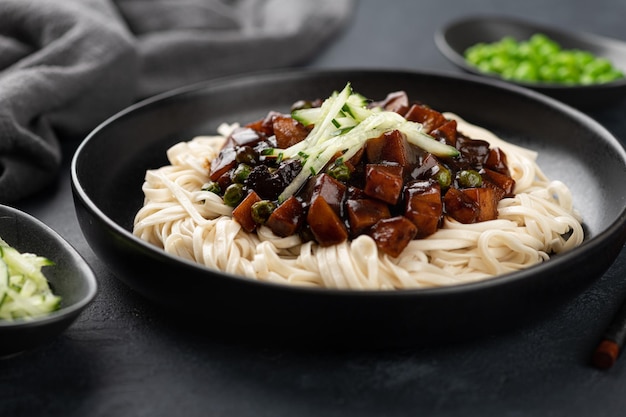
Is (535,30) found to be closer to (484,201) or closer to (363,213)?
(484,201)

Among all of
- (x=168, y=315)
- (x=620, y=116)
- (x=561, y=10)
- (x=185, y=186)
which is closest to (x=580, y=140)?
(x=620, y=116)

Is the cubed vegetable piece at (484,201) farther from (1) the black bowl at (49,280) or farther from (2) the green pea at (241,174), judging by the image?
(1) the black bowl at (49,280)

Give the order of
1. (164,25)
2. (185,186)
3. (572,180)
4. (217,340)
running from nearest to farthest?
(217,340)
(185,186)
(572,180)
(164,25)

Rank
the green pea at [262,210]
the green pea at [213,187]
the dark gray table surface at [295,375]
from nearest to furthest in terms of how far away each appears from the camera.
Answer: the dark gray table surface at [295,375], the green pea at [262,210], the green pea at [213,187]

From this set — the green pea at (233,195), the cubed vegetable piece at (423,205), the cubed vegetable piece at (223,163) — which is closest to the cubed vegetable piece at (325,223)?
the cubed vegetable piece at (423,205)

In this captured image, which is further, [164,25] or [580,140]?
[164,25]

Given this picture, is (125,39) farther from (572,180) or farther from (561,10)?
(561,10)

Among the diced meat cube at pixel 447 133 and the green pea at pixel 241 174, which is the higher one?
the diced meat cube at pixel 447 133
